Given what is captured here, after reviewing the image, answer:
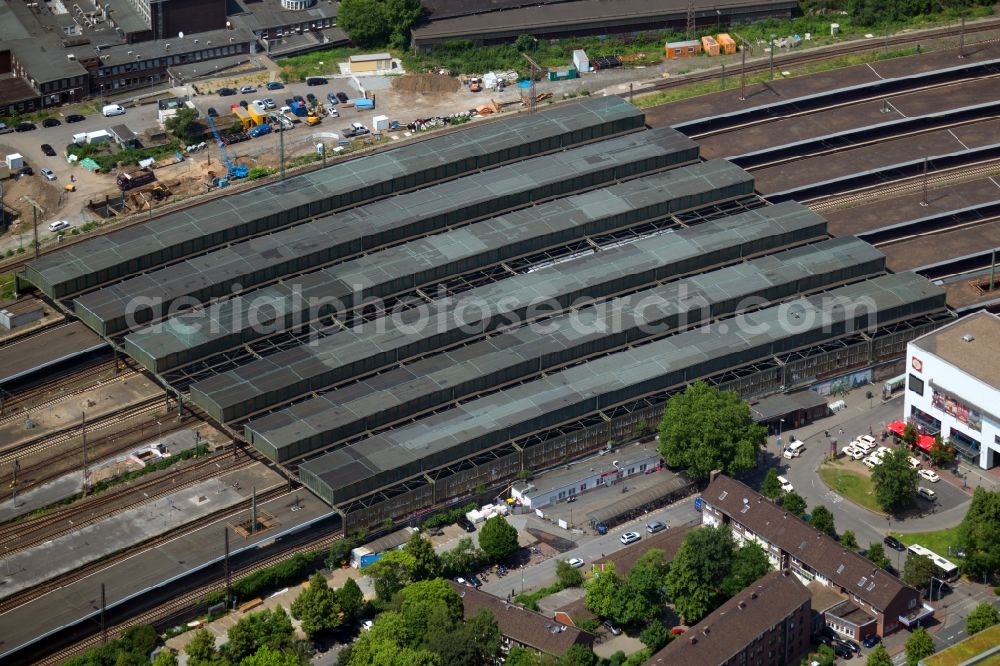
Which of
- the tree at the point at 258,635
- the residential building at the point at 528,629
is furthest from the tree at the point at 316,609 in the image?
the residential building at the point at 528,629

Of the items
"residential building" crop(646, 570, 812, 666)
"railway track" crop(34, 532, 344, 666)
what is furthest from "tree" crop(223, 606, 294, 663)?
"residential building" crop(646, 570, 812, 666)

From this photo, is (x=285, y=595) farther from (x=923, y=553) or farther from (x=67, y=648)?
(x=923, y=553)

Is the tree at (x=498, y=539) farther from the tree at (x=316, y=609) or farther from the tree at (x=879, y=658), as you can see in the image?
the tree at (x=879, y=658)

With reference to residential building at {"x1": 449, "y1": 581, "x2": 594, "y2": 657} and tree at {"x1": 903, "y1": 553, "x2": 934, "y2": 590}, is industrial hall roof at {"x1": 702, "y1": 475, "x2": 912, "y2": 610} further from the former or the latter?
residential building at {"x1": 449, "y1": 581, "x2": 594, "y2": 657}

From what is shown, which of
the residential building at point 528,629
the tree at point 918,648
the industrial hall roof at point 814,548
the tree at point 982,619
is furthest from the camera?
the industrial hall roof at point 814,548

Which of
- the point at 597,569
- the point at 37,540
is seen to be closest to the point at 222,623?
the point at 37,540

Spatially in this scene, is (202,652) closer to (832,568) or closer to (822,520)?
(832,568)
